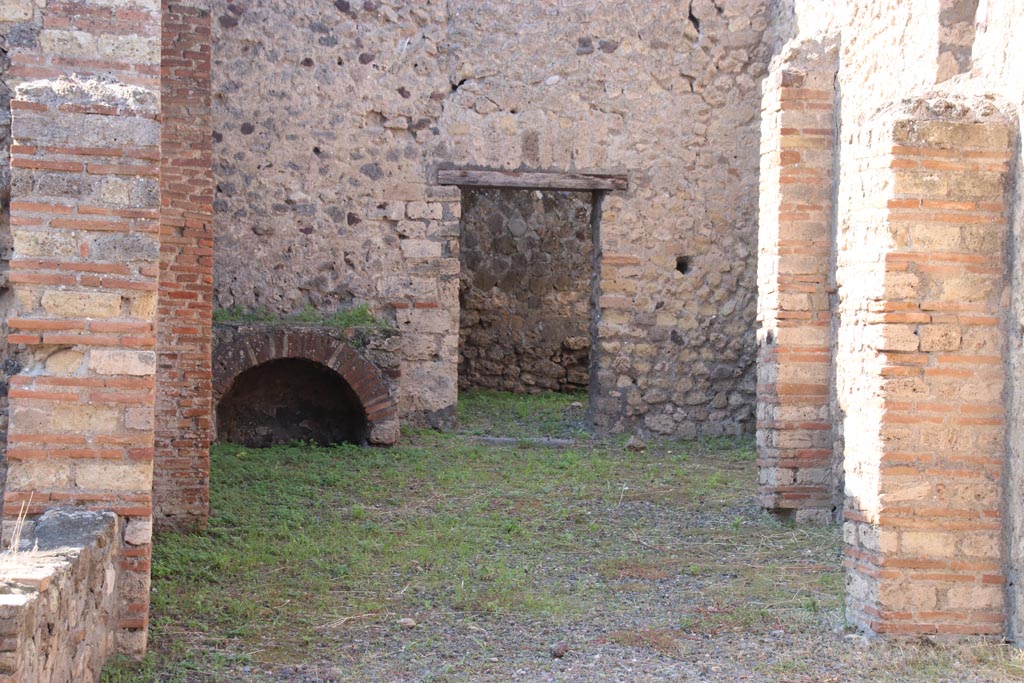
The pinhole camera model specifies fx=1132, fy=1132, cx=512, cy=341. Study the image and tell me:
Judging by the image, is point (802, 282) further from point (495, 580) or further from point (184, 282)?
point (184, 282)

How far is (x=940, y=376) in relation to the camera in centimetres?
465

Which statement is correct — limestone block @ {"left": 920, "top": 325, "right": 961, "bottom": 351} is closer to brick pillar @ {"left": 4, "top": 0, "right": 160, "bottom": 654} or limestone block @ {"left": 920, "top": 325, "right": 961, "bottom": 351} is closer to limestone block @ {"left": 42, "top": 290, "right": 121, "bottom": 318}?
brick pillar @ {"left": 4, "top": 0, "right": 160, "bottom": 654}

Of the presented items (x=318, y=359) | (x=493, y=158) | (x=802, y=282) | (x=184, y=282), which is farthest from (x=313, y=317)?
(x=802, y=282)

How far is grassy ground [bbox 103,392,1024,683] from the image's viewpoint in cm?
447

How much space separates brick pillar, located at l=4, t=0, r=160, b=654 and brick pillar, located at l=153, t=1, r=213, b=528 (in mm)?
2104

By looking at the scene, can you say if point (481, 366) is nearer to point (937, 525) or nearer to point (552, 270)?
point (552, 270)

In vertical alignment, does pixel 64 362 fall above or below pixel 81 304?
below

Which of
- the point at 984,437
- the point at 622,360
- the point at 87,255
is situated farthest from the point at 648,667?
the point at 622,360

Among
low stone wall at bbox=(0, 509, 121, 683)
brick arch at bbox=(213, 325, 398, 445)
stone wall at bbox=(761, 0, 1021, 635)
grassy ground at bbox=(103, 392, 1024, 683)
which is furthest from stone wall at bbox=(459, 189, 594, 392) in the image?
low stone wall at bbox=(0, 509, 121, 683)

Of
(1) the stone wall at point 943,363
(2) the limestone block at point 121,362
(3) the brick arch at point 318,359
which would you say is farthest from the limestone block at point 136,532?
(3) the brick arch at point 318,359

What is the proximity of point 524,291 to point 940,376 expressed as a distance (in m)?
9.82

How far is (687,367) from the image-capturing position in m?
10.9

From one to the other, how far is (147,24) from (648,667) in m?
3.29

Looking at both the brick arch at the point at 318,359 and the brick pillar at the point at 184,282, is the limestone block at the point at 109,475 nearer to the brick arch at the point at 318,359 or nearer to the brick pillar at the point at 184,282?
the brick pillar at the point at 184,282
